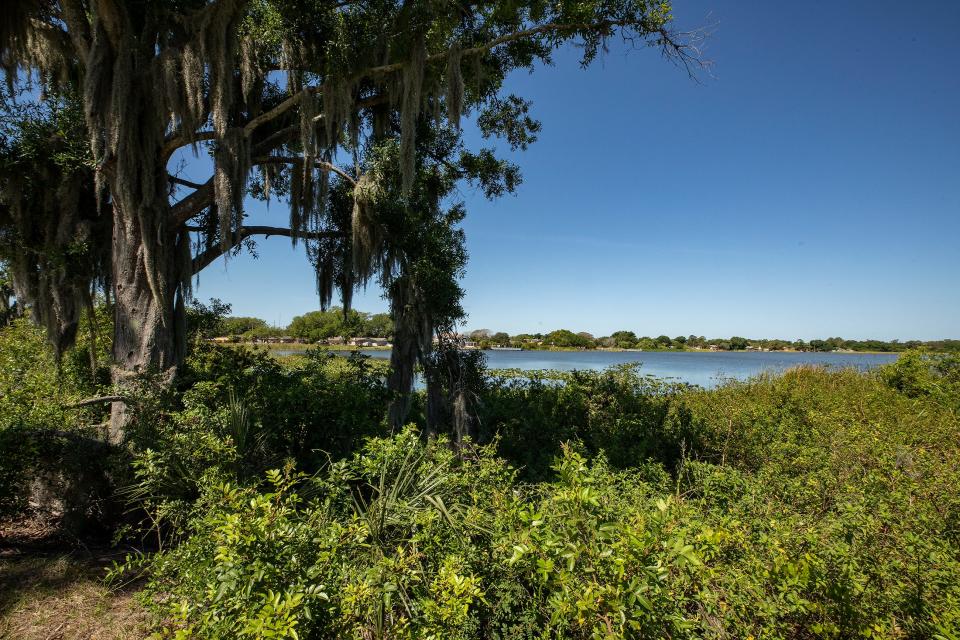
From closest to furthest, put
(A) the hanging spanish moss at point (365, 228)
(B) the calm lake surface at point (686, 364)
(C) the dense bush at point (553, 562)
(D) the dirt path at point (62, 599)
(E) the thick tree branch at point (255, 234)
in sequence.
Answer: (C) the dense bush at point (553, 562), (D) the dirt path at point (62, 599), (A) the hanging spanish moss at point (365, 228), (E) the thick tree branch at point (255, 234), (B) the calm lake surface at point (686, 364)

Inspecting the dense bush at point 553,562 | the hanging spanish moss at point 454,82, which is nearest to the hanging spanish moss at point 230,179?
the hanging spanish moss at point 454,82

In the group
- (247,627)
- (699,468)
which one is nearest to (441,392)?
(699,468)

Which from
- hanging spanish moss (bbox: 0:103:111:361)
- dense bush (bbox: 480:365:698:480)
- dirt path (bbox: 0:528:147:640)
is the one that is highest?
hanging spanish moss (bbox: 0:103:111:361)

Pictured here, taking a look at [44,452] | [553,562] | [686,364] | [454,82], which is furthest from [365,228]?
[686,364]

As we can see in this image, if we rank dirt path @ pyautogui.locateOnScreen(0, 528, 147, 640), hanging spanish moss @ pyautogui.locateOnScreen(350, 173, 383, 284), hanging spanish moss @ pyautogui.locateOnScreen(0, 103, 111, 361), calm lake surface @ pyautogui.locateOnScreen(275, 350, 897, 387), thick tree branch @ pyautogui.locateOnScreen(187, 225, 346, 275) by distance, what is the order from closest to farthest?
dirt path @ pyautogui.locateOnScreen(0, 528, 147, 640) → hanging spanish moss @ pyautogui.locateOnScreen(0, 103, 111, 361) → hanging spanish moss @ pyautogui.locateOnScreen(350, 173, 383, 284) → thick tree branch @ pyautogui.locateOnScreen(187, 225, 346, 275) → calm lake surface @ pyautogui.locateOnScreen(275, 350, 897, 387)

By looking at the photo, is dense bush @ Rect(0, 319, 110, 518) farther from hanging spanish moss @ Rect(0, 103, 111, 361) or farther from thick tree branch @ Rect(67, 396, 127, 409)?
hanging spanish moss @ Rect(0, 103, 111, 361)

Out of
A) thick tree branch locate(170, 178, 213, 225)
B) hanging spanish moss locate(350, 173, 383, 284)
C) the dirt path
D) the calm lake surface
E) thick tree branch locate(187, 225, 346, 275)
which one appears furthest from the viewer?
the calm lake surface

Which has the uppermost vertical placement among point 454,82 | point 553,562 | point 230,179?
point 454,82

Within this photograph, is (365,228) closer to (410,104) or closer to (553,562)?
(410,104)

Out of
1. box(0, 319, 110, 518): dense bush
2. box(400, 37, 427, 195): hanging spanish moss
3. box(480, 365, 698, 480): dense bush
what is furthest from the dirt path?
box(400, 37, 427, 195): hanging spanish moss

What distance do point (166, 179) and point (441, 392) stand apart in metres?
4.86

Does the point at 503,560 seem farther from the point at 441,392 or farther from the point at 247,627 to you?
the point at 441,392

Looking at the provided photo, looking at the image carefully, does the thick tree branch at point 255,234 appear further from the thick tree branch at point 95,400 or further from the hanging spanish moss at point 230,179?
the thick tree branch at point 95,400

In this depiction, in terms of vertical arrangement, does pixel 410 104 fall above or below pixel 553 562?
above
